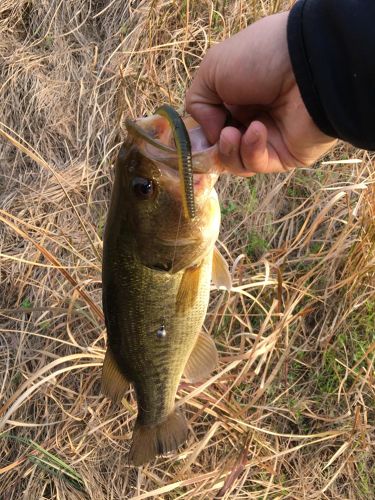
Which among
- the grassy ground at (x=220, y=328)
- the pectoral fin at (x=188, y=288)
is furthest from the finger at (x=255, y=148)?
the grassy ground at (x=220, y=328)

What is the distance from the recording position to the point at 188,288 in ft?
5.41

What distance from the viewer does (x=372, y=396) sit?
9.77 feet

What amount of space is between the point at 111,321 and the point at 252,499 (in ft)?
5.50

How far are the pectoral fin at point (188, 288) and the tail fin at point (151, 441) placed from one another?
0.55 metres

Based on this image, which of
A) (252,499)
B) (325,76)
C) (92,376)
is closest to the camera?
(325,76)

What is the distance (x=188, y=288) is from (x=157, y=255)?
0.50ft

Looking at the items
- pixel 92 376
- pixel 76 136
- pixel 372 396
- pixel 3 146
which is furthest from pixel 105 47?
pixel 372 396

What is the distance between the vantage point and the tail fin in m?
1.95

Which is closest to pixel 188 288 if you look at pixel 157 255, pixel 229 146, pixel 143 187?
pixel 157 255

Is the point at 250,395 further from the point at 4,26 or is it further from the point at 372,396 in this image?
the point at 4,26

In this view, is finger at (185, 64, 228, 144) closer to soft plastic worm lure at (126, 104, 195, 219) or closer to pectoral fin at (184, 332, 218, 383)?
soft plastic worm lure at (126, 104, 195, 219)

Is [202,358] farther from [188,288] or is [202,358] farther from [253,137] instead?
[253,137]

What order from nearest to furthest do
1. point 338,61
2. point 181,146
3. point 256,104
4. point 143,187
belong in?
1. point 181,146
2. point 338,61
3. point 143,187
4. point 256,104

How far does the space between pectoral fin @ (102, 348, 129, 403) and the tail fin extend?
20cm
